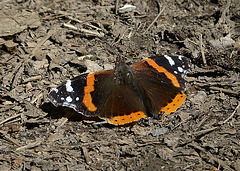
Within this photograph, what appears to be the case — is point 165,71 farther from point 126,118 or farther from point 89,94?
point 89,94

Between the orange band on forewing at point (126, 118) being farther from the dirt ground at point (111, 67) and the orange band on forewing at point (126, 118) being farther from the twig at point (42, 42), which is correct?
the twig at point (42, 42)

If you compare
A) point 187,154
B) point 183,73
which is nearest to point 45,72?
point 183,73

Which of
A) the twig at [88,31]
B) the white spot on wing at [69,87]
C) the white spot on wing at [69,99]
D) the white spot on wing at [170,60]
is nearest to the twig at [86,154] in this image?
the white spot on wing at [69,99]

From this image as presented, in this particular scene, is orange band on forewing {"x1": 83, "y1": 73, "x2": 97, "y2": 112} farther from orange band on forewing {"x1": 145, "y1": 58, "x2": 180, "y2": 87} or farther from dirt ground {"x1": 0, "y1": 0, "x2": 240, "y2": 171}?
orange band on forewing {"x1": 145, "y1": 58, "x2": 180, "y2": 87}

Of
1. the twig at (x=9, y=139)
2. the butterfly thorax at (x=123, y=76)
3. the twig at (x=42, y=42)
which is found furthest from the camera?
the twig at (x=42, y=42)

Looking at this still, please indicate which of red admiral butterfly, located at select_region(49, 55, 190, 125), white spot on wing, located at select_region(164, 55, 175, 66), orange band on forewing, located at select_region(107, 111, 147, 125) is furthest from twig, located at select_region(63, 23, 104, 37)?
orange band on forewing, located at select_region(107, 111, 147, 125)

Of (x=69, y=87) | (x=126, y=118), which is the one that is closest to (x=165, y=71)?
Result: (x=126, y=118)

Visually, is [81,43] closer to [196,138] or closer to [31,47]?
[31,47]
